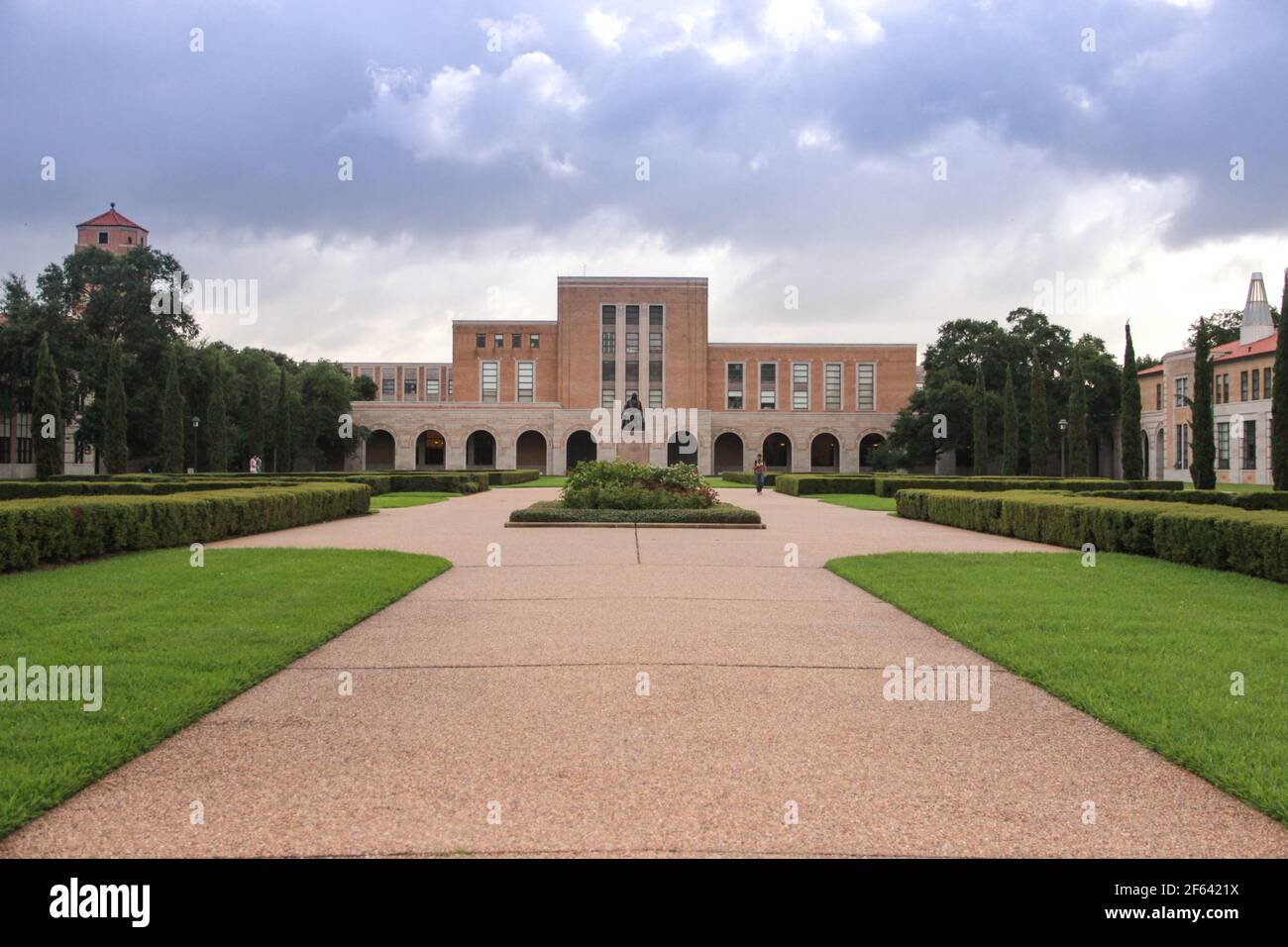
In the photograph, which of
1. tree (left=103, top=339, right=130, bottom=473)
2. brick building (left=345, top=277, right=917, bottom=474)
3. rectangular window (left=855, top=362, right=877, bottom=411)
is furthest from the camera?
rectangular window (left=855, top=362, right=877, bottom=411)

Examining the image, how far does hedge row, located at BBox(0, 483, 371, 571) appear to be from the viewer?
1084 centimetres

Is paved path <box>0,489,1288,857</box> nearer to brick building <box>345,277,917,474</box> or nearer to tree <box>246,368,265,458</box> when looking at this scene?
tree <box>246,368,265,458</box>

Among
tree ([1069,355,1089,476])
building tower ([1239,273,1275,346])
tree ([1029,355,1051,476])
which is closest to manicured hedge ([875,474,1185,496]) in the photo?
tree ([1069,355,1089,476])

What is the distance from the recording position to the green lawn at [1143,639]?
4324 millimetres

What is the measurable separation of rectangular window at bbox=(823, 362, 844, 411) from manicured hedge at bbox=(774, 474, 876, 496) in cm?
3743

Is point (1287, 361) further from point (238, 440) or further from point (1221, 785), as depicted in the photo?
point (238, 440)

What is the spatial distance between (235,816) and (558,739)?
4.90ft

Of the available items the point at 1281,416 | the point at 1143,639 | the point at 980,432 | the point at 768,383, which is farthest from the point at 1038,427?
the point at 1143,639

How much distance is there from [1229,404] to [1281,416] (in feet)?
73.7

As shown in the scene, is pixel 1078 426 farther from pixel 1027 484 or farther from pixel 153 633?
pixel 153 633

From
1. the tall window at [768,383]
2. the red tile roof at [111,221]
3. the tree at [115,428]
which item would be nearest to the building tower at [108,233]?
the red tile roof at [111,221]

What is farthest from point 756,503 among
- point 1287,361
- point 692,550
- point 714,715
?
point 714,715

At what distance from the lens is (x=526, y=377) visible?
7512cm

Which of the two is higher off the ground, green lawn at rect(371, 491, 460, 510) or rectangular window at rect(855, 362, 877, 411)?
rectangular window at rect(855, 362, 877, 411)
